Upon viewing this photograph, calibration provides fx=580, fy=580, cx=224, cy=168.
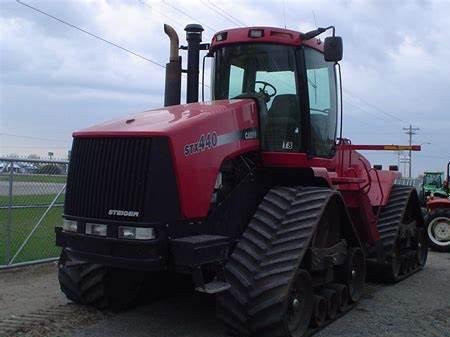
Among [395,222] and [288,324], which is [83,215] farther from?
[395,222]

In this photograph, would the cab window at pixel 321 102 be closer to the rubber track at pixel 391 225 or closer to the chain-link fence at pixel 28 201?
the rubber track at pixel 391 225

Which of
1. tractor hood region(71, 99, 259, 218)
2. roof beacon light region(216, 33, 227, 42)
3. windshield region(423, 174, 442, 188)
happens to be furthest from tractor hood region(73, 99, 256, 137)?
windshield region(423, 174, 442, 188)

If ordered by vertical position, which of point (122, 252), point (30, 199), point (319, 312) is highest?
point (30, 199)

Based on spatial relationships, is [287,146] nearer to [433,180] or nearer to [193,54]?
[193,54]

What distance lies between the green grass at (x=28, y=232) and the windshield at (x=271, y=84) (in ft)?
16.7

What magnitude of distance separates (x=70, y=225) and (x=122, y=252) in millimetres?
761

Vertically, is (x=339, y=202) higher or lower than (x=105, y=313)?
higher

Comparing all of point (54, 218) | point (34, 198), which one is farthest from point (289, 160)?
point (54, 218)

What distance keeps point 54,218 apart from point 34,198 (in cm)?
198

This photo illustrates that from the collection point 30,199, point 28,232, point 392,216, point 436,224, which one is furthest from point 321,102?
point 436,224

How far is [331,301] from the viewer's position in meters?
6.52

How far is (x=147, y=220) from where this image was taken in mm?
5051

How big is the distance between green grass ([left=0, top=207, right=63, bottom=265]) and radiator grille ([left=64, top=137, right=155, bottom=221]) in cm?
476

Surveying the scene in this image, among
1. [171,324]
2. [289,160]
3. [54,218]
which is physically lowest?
[171,324]
